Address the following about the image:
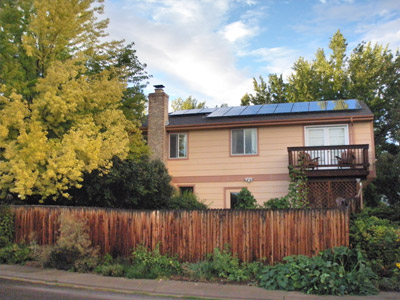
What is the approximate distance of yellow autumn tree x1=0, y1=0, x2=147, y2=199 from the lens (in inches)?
469

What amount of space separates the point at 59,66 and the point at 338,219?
9639mm

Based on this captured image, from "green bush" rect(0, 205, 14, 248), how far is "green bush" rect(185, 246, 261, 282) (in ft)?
19.4

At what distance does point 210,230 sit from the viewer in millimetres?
10945

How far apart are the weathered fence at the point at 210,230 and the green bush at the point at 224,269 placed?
1.55 feet

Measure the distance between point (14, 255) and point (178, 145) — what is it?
11304 mm

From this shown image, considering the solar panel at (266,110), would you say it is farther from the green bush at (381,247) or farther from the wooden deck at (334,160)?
the green bush at (381,247)

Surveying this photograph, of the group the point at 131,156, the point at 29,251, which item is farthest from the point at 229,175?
the point at 29,251

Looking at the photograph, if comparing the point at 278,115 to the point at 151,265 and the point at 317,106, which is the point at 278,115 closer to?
the point at 317,106

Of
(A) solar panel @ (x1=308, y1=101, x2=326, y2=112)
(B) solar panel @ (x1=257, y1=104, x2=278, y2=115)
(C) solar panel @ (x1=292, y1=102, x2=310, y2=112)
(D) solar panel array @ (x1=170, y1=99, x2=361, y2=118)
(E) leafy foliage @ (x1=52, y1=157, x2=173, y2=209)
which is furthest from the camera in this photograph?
(B) solar panel @ (x1=257, y1=104, x2=278, y2=115)

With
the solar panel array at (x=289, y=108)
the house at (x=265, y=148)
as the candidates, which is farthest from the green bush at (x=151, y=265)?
the solar panel array at (x=289, y=108)

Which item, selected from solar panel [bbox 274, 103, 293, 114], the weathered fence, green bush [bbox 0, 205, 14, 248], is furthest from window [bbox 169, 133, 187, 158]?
green bush [bbox 0, 205, 14, 248]

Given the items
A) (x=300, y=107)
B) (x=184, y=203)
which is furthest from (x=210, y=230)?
(x=300, y=107)

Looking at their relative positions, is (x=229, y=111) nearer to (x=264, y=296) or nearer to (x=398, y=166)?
(x=398, y=166)

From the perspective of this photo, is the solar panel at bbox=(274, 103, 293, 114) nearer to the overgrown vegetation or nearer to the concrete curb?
the overgrown vegetation
